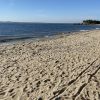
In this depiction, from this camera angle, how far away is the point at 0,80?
297 inches

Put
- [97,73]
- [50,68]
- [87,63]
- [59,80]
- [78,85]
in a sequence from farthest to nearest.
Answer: [87,63] → [50,68] → [97,73] → [59,80] → [78,85]

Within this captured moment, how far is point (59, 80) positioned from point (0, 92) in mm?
2109

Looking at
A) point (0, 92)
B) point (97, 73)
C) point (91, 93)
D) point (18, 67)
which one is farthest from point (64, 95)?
point (18, 67)

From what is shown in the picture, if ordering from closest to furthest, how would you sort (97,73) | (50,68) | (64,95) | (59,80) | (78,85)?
(64,95) < (78,85) < (59,80) < (97,73) < (50,68)

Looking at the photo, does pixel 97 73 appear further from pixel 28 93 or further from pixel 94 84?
pixel 28 93

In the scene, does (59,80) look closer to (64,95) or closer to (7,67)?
(64,95)

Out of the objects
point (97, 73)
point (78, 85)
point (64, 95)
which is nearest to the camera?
point (64, 95)

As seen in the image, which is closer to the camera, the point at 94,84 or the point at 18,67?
the point at 94,84

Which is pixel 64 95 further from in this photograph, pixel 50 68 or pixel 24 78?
pixel 50 68

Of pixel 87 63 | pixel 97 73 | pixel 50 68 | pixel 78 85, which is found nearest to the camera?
pixel 78 85

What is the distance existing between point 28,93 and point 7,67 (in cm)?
352

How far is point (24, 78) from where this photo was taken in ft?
25.7

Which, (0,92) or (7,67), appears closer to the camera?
(0,92)

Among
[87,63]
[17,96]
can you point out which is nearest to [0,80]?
[17,96]
